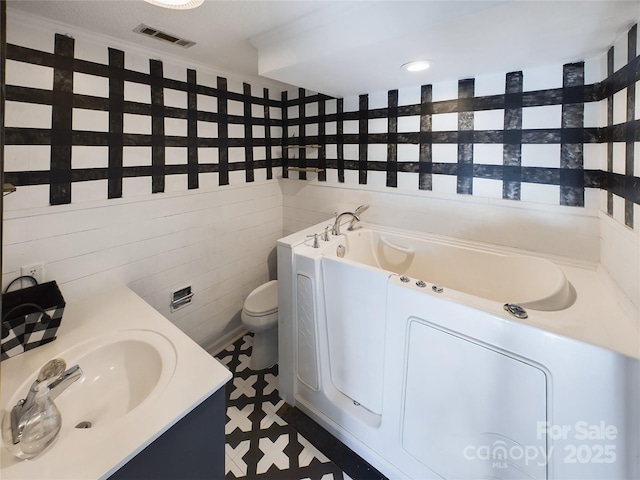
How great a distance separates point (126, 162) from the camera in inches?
71.6

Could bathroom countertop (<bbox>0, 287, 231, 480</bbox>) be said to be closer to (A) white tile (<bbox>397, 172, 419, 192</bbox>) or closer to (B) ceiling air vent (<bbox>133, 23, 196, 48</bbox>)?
(B) ceiling air vent (<bbox>133, 23, 196, 48</bbox>)

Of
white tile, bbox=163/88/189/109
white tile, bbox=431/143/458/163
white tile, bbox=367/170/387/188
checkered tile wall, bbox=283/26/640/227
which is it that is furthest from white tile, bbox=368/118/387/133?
white tile, bbox=163/88/189/109

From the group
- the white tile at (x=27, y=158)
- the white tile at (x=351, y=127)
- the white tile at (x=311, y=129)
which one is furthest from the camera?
the white tile at (x=311, y=129)

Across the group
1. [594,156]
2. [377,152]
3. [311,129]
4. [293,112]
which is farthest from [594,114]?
[293,112]

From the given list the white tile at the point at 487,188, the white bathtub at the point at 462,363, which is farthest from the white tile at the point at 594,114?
the white bathtub at the point at 462,363

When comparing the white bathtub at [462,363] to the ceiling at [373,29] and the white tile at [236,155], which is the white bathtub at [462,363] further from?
the ceiling at [373,29]

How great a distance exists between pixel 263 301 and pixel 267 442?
0.94m

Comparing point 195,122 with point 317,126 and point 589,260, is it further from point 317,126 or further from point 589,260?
point 589,260

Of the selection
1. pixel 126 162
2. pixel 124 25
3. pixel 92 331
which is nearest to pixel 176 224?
pixel 126 162

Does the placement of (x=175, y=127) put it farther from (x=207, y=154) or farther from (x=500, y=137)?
(x=500, y=137)

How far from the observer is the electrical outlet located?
1463mm

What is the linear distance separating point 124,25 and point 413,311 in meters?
2.04

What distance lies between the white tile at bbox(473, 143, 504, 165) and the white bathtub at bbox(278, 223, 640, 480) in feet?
1.83

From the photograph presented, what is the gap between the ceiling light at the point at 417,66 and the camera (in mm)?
1652
